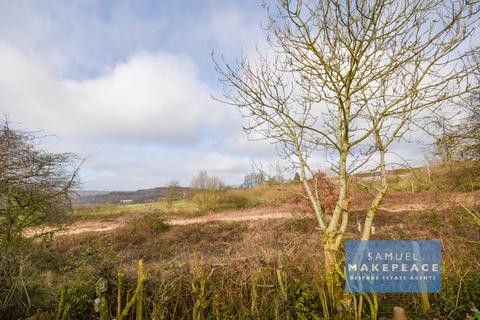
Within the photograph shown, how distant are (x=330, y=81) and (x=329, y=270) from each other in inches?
95.3

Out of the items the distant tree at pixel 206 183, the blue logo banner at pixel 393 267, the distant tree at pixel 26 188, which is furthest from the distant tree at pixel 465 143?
the distant tree at pixel 206 183

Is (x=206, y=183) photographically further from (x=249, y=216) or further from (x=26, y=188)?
(x=26, y=188)

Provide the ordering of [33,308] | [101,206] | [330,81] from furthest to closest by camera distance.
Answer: [101,206] < [33,308] < [330,81]

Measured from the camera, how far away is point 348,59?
10.1 feet

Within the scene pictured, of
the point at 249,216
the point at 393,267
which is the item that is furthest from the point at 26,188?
the point at 249,216

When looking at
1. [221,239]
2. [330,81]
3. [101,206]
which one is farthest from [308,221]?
[101,206]

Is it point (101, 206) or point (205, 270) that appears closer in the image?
point (205, 270)

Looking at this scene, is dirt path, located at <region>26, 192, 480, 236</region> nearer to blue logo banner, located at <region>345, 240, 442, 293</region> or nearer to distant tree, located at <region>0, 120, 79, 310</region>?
distant tree, located at <region>0, 120, 79, 310</region>

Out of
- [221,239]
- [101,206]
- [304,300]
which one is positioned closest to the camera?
[304,300]

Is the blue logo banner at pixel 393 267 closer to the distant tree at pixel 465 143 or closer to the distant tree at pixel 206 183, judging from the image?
the distant tree at pixel 465 143

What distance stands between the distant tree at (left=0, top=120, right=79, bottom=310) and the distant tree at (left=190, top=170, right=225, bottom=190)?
713 inches

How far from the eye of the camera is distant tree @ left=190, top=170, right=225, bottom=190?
24.4 metres

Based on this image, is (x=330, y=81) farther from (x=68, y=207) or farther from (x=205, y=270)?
(x=68, y=207)

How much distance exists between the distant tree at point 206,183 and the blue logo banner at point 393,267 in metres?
20.5
